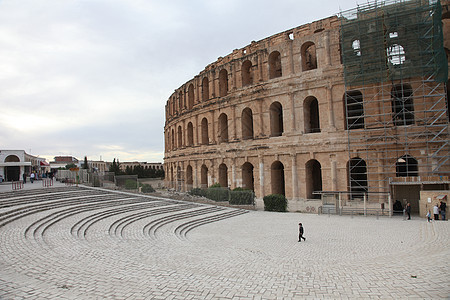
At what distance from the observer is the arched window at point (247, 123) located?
30.2 meters

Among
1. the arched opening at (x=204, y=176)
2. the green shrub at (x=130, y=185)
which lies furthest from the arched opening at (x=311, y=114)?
the green shrub at (x=130, y=185)

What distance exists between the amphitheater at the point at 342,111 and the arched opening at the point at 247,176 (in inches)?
4.0

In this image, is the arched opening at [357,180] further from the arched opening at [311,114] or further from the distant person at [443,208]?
the distant person at [443,208]

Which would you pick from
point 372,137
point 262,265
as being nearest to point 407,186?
point 372,137

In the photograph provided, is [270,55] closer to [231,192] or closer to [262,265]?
[231,192]

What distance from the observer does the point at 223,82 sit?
33344 mm

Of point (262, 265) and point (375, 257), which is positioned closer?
point (262, 265)

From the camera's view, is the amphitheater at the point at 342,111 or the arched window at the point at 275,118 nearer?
the amphitheater at the point at 342,111

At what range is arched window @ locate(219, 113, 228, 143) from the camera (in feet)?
107

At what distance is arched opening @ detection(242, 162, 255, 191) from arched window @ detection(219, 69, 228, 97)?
841cm

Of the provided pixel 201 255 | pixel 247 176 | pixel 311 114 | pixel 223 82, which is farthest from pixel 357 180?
pixel 223 82

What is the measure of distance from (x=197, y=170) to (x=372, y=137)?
63.8 feet

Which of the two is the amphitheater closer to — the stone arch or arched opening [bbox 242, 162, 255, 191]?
arched opening [bbox 242, 162, 255, 191]

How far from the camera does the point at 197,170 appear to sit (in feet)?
115
